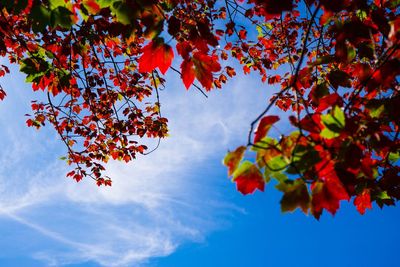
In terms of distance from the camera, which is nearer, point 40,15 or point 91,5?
point 40,15

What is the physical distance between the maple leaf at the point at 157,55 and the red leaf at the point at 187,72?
100 millimetres

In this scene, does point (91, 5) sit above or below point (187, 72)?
above

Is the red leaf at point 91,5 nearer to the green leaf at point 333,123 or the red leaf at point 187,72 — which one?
the red leaf at point 187,72

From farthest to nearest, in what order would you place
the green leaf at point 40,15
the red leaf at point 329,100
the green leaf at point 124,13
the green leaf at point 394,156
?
the green leaf at point 394,156 < the green leaf at point 40,15 < the green leaf at point 124,13 < the red leaf at point 329,100

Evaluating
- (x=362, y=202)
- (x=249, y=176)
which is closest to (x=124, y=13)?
(x=249, y=176)

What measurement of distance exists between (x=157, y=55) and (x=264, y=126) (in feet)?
2.75

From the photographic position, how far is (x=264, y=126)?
1.68 metres

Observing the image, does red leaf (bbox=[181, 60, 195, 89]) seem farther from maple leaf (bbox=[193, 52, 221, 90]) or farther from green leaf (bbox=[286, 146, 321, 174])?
green leaf (bbox=[286, 146, 321, 174])

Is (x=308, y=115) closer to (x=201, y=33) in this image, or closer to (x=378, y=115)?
(x=378, y=115)

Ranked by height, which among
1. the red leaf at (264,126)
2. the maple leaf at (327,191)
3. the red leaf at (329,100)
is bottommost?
the maple leaf at (327,191)

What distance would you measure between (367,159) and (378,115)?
1.50ft

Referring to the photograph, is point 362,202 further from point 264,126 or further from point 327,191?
point 264,126

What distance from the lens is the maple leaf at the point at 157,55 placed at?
2.06 m

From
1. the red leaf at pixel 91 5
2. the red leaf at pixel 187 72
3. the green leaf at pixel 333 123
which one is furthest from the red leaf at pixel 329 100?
the red leaf at pixel 91 5
